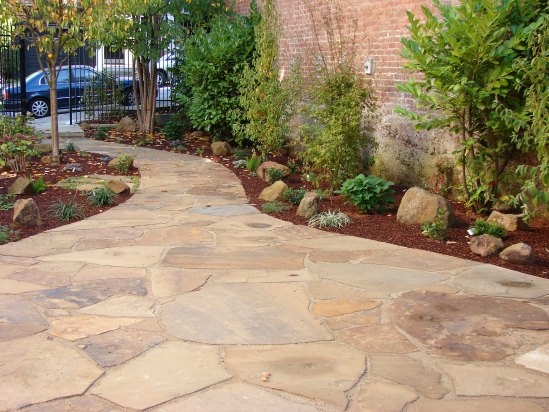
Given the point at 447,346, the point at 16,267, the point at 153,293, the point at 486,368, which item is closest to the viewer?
the point at 486,368

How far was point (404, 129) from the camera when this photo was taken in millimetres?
9016

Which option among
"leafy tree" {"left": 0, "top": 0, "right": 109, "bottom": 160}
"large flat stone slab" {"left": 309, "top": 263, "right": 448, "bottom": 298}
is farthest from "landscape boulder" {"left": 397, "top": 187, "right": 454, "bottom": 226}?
"leafy tree" {"left": 0, "top": 0, "right": 109, "bottom": 160}

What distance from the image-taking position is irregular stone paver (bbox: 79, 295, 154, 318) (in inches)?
181

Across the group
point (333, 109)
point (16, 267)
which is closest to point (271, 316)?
point (16, 267)

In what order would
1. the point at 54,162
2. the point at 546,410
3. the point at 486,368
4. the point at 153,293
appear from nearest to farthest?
the point at 546,410
the point at 486,368
the point at 153,293
the point at 54,162

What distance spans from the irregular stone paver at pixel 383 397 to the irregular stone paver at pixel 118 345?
1.33 meters

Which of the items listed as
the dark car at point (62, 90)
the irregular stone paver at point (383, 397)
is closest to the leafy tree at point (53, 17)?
the dark car at point (62, 90)

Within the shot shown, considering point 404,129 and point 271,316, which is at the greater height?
point 404,129

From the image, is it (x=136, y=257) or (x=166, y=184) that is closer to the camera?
(x=136, y=257)

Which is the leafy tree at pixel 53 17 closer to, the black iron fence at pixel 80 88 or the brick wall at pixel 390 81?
the brick wall at pixel 390 81

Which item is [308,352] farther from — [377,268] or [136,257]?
[136,257]

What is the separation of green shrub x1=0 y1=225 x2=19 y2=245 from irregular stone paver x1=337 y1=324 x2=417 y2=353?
360 cm

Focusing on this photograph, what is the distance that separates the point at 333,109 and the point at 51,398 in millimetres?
6228

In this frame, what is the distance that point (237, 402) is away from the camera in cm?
340
